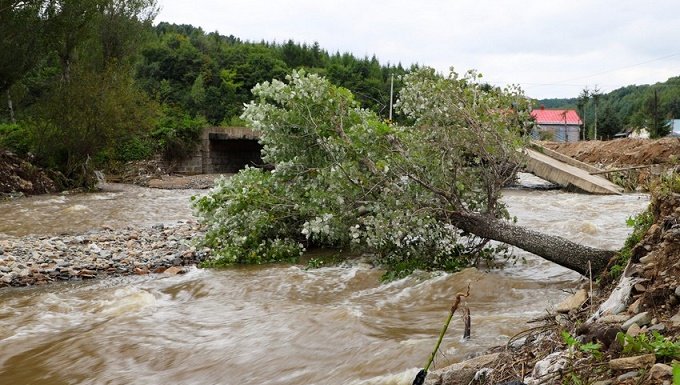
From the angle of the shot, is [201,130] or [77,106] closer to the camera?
[77,106]

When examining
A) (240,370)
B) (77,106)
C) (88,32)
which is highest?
(88,32)

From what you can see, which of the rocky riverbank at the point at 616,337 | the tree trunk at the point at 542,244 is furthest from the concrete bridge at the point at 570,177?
the rocky riverbank at the point at 616,337

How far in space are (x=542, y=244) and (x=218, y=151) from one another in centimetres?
3322

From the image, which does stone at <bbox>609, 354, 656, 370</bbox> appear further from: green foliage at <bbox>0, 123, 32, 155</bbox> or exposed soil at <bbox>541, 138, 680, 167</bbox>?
green foliage at <bbox>0, 123, 32, 155</bbox>

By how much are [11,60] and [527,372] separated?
2346 centimetres

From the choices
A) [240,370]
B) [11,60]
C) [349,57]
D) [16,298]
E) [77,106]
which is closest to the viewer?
[240,370]

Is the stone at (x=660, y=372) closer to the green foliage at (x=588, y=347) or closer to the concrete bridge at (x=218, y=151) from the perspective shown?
the green foliage at (x=588, y=347)

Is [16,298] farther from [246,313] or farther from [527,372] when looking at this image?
[527,372]

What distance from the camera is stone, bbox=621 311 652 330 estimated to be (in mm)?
3067

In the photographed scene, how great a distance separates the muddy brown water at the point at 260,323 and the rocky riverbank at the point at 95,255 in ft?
1.59

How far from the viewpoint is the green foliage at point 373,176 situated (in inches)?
297

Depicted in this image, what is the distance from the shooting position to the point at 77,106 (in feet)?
75.9

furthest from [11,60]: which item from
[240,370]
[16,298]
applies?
[240,370]

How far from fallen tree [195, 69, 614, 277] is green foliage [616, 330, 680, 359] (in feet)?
11.8
